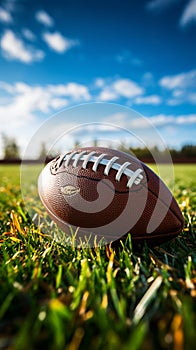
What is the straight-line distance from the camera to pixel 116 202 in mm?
1556

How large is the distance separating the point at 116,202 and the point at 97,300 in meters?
0.64

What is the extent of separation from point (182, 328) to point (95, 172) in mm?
928

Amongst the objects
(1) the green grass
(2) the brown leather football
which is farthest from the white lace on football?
(1) the green grass

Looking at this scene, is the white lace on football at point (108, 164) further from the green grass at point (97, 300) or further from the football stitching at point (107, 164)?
the green grass at point (97, 300)

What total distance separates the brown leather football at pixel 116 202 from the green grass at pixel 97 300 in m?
0.10

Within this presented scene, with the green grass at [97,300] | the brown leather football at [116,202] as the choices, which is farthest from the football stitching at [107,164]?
the green grass at [97,300]

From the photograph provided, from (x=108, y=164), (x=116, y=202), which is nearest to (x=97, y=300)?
(x=116, y=202)

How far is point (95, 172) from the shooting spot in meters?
1.61

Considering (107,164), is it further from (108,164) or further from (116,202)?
(116,202)

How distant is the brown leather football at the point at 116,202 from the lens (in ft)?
5.09

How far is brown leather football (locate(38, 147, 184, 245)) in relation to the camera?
5.09 ft

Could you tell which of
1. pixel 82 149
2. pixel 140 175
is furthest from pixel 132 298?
pixel 82 149

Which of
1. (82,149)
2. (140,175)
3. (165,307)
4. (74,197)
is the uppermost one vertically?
(82,149)

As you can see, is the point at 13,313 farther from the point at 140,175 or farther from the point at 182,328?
the point at 140,175
